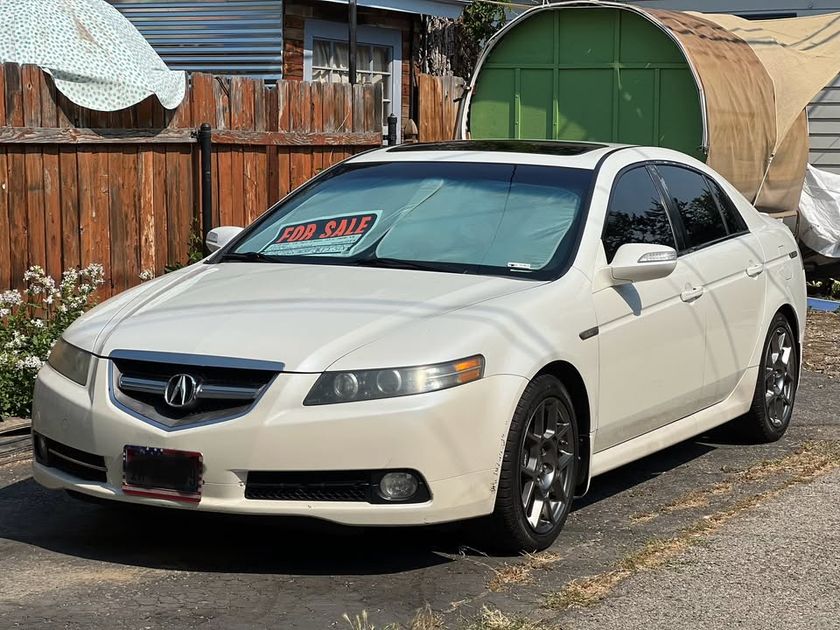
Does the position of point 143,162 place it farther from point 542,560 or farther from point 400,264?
point 542,560

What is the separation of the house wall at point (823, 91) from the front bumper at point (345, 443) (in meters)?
12.4

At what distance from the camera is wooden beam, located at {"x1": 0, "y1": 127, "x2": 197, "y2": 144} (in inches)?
349

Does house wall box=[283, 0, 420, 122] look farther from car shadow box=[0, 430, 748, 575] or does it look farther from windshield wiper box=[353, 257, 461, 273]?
car shadow box=[0, 430, 748, 575]

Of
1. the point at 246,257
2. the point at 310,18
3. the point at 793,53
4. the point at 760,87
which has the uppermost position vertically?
the point at 310,18

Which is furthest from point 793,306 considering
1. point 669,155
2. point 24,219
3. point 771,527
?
point 24,219

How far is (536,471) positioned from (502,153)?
1.82 metres

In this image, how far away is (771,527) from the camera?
19.7 ft

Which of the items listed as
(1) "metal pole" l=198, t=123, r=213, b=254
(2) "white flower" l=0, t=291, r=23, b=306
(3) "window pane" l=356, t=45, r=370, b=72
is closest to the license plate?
(2) "white flower" l=0, t=291, r=23, b=306

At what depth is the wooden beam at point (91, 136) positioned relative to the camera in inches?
349

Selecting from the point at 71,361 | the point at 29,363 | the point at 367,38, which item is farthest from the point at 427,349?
the point at 367,38

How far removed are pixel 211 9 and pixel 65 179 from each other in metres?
7.60

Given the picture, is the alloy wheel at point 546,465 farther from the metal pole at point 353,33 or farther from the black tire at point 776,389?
the metal pole at point 353,33

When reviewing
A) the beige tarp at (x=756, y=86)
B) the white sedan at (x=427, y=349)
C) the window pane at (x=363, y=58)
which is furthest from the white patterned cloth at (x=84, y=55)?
the window pane at (x=363, y=58)

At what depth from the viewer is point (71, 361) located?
5586mm
